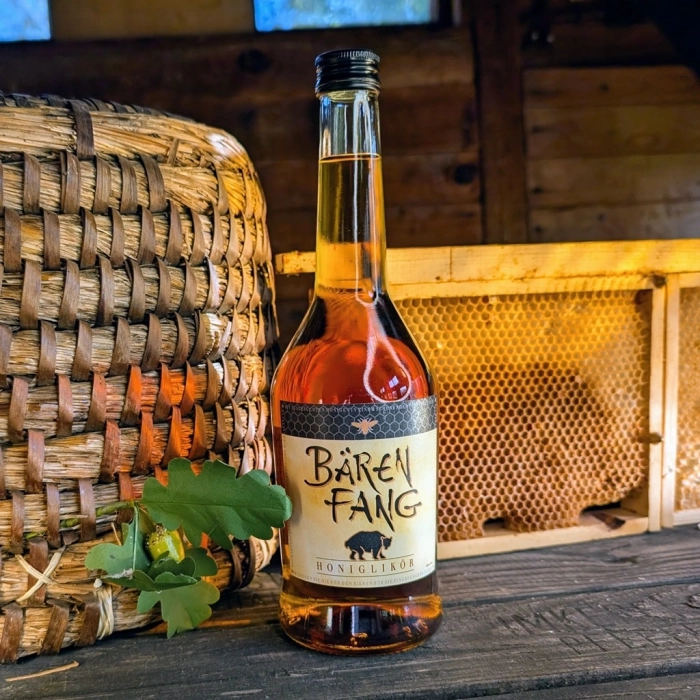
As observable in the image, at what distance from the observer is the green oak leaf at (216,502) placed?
1.70 feet

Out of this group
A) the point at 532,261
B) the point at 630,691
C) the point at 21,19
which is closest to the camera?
the point at 630,691

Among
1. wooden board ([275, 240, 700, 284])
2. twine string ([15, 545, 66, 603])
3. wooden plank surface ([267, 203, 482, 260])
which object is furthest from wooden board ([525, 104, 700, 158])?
twine string ([15, 545, 66, 603])

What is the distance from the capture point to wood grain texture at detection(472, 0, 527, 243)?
0.94 m

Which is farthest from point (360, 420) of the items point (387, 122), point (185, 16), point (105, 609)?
point (185, 16)

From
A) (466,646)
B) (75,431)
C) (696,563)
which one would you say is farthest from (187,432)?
(696,563)

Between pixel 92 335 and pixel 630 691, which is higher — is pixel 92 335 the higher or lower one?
the higher one

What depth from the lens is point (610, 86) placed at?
0.97 m

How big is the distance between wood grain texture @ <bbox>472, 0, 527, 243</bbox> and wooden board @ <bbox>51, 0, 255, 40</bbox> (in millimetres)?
305

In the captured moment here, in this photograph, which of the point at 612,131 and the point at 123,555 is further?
the point at 612,131

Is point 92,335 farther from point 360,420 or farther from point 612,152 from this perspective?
point 612,152

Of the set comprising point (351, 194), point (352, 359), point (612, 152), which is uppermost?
point (612, 152)

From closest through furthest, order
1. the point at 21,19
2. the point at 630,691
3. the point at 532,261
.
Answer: the point at 630,691, the point at 532,261, the point at 21,19

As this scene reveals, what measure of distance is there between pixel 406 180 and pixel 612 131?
291mm

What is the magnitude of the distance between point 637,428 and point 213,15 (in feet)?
2.35
